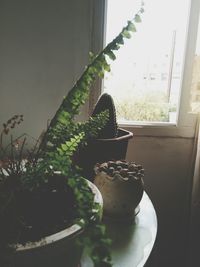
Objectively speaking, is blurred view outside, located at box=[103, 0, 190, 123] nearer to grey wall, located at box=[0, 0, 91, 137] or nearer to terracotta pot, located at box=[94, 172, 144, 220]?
grey wall, located at box=[0, 0, 91, 137]

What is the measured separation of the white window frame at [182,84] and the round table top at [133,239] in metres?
0.60

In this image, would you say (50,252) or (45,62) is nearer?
(50,252)

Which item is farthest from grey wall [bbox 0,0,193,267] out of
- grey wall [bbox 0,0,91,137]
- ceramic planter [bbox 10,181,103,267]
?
ceramic planter [bbox 10,181,103,267]

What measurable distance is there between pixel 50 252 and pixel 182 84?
44.0 inches

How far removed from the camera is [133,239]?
2.21ft

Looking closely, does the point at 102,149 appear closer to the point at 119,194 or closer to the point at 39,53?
the point at 119,194

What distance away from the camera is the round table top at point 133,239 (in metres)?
0.59

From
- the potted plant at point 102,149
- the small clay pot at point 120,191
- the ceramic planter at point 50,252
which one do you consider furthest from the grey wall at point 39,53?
the ceramic planter at point 50,252

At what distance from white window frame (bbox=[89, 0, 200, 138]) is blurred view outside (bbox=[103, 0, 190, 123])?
0.14ft

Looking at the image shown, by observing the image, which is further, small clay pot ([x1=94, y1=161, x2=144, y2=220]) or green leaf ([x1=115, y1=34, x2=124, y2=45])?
small clay pot ([x1=94, y1=161, x2=144, y2=220])

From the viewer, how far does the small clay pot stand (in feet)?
2.34

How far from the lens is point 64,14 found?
3.88 feet

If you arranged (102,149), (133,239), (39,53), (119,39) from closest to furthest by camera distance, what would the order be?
(119,39)
(133,239)
(102,149)
(39,53)

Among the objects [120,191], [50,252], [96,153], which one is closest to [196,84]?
[96,153]
